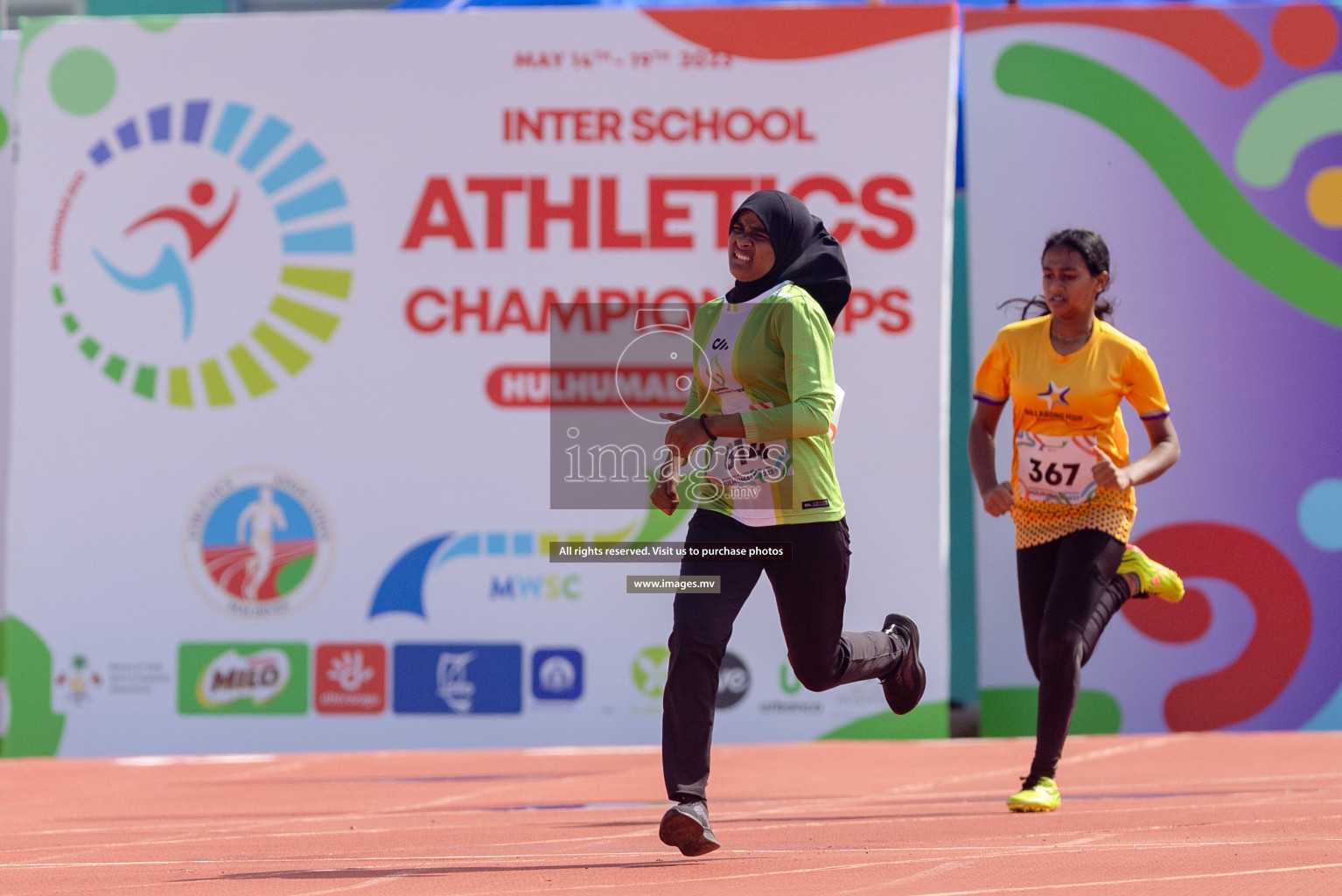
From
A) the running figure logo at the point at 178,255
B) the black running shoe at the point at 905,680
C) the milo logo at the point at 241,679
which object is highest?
the running figure logo at the point at 178,255

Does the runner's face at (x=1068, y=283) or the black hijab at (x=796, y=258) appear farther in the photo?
the runner's face at (x=1068, y=283)

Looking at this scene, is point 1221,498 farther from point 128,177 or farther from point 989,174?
point 128,177

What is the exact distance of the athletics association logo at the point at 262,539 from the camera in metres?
9.27

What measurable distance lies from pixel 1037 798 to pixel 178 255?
593cm

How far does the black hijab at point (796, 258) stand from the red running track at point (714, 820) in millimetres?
1719

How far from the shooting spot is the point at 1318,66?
31.2 ft

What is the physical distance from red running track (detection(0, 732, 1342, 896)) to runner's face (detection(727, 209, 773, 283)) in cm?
179

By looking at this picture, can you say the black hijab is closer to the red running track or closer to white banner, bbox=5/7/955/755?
the red running track

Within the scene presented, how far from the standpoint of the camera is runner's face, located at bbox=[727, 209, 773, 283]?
4852 millimetres

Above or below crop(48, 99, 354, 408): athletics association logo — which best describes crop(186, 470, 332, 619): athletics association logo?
below

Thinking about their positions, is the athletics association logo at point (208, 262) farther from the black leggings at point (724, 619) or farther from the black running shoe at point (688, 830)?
the black running shoe at point (688, 830)

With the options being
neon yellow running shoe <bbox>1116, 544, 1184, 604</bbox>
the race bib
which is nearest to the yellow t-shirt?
the race bib

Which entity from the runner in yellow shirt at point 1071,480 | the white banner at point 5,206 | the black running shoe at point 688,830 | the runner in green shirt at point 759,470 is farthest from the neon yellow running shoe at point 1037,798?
the white banner at point 5,206

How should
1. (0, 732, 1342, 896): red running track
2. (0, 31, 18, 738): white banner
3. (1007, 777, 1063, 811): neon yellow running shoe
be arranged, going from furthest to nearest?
(0, 31, 18, 738): white banner < (1007, 777, 1063, 811): neon yellow running shoe < (0, 732, 1342, 896): red running track
